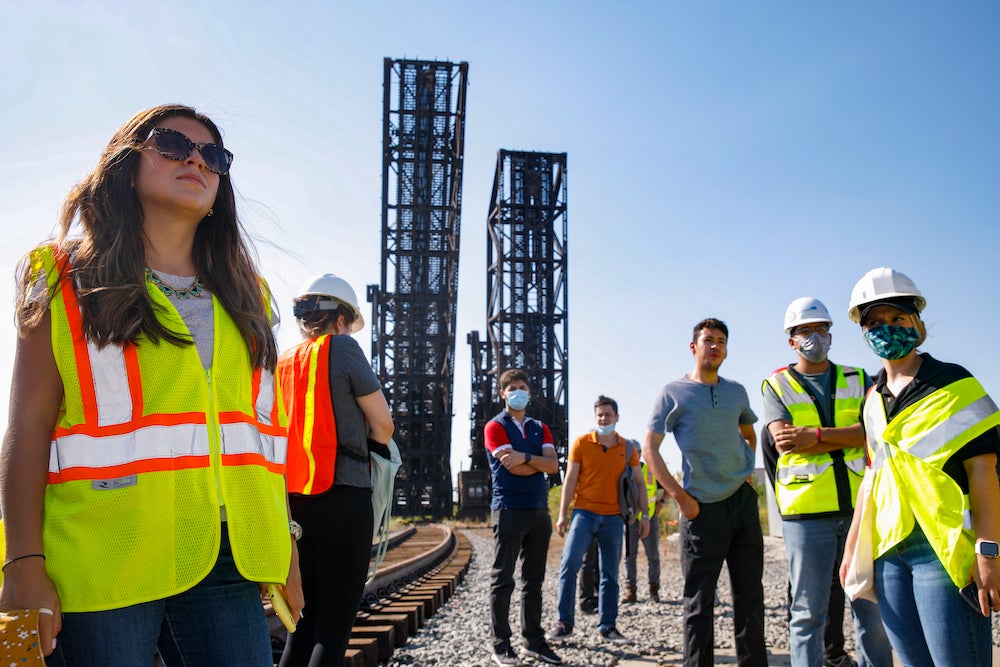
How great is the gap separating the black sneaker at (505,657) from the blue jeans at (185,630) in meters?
3.30

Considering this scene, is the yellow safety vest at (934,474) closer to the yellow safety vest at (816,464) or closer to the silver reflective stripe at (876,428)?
the silver reflective stripe at (876,428)

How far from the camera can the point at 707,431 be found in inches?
167

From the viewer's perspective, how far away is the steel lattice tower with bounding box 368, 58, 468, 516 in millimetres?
30156

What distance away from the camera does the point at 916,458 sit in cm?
259

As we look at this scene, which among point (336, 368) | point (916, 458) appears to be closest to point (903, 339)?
point (916, 458)

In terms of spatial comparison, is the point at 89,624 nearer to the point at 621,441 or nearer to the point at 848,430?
the point at 848,430

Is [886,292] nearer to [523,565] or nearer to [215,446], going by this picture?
[215,446]

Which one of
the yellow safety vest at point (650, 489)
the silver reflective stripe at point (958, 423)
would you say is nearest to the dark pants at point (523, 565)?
the silver reflective stripe at point (958, 423)

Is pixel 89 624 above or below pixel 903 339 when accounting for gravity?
below

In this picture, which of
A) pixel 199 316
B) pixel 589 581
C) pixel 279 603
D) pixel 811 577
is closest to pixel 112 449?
pixel 199 316

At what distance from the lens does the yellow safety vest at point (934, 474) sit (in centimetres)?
245

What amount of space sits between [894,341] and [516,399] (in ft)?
9.84

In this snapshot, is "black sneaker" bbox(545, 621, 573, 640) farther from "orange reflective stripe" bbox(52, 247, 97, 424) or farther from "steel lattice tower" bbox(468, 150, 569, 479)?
"steel lattice tower" bbox(468, 150, 569, 479)

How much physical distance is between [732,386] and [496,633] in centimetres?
196
